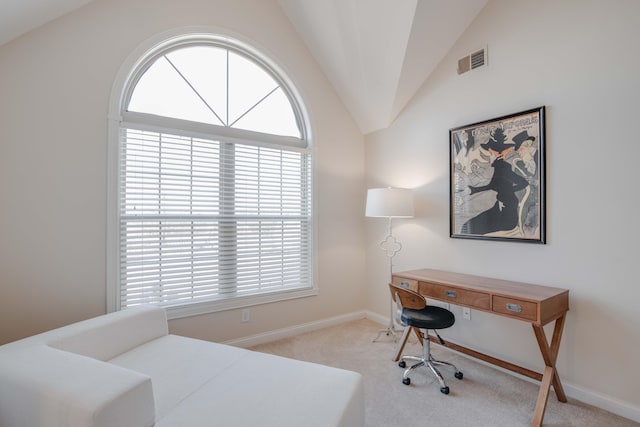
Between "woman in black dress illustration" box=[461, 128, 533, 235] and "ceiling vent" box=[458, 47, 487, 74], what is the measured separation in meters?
0.64

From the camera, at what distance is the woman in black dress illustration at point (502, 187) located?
7.82 ft

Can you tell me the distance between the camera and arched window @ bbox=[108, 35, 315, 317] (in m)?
2.49

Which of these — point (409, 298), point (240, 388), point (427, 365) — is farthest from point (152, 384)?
point (427, 365)

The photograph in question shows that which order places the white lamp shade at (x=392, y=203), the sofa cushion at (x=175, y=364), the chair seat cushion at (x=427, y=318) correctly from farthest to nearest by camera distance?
the white lamp shade at (x=392, y=203)
the chair seat cushion at (x=427, y=318)
the sofa cushion at (x=175, y=364)

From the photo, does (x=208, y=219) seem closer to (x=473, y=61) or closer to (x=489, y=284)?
(x=489, y=284)

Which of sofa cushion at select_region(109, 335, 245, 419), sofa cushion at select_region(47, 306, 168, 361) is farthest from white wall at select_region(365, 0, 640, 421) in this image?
sofa cushion at select_region(47, 306, 168, 361)

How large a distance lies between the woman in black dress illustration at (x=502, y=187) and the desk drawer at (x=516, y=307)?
2.24 ft

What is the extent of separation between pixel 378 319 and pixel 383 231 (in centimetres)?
105

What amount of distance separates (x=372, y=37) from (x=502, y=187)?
1.77 m

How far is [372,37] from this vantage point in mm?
2824

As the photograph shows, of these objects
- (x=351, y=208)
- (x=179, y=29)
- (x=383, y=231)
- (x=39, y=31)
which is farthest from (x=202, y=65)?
(x=383, y=231)

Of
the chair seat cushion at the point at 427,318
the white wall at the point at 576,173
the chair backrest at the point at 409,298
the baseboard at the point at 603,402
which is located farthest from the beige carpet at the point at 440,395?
the chair backrest at the point at 409,298

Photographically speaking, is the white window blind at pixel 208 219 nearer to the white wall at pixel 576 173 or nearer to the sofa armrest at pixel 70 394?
the sofa armrest at pixel 70 394

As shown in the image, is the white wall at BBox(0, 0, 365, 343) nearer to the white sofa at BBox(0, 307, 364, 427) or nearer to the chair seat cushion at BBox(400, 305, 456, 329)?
the white sofa at BBox(0, 307, 364, 427)
